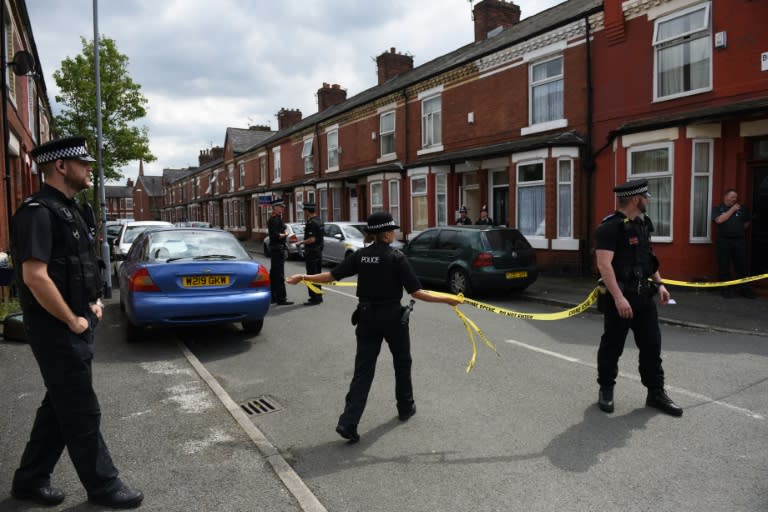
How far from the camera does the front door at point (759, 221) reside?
11.0 meters

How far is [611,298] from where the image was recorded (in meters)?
4.88

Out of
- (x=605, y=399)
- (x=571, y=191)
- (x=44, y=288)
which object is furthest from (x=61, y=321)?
(x=571, y=191)

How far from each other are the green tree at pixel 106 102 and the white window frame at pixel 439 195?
1548cm

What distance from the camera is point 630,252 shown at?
15.9 feet

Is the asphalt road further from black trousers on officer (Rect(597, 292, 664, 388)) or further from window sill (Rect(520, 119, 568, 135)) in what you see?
window sill (Rect(520, 119, 568, 135))

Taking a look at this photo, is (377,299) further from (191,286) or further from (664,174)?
(664,174)

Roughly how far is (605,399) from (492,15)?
804 inches

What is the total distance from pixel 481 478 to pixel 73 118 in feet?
92.9

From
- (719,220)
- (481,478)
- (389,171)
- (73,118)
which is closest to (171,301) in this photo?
(481,478)

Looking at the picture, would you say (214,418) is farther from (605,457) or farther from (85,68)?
(85,68)

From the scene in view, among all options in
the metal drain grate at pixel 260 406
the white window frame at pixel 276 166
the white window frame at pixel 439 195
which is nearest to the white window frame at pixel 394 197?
the white window frame at pixel 439 195

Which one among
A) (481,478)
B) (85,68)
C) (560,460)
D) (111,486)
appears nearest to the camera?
(111,486)

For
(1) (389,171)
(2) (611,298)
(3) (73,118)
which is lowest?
(2) (611,298)

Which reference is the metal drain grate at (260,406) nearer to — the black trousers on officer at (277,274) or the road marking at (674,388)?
the road marking at (674,388)
